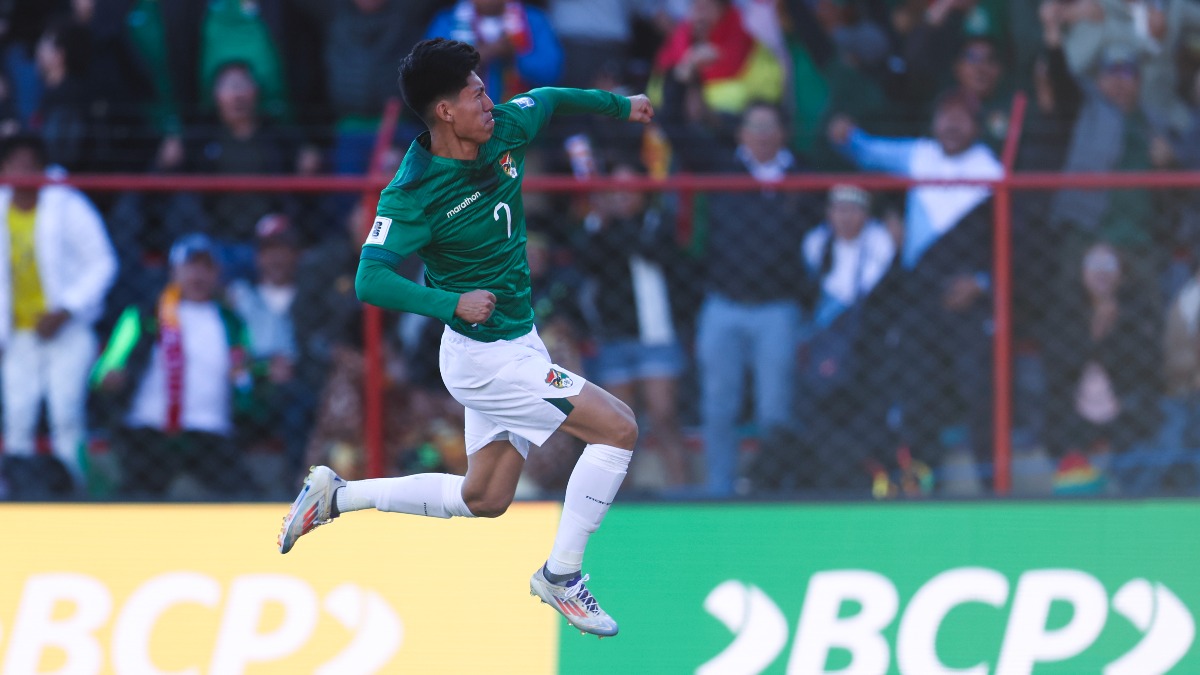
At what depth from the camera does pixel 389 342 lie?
24.8ft

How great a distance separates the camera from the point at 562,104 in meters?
5.50

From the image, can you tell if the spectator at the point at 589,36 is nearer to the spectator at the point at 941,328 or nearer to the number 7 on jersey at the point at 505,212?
the spectator at the point at 941,328

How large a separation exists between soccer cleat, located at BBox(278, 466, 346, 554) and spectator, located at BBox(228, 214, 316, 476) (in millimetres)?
1803

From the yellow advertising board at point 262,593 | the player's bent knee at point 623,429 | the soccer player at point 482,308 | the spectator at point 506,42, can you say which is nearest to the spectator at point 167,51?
the spectator at point 506,42

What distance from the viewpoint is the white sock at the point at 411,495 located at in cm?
560

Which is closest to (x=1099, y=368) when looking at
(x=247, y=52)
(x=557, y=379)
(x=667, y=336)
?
(x=667, y=336)

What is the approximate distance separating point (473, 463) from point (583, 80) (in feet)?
11.8

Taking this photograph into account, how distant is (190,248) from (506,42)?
6.42ft

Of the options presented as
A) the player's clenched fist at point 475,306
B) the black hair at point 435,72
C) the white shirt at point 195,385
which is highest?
the black hair at point 435,72

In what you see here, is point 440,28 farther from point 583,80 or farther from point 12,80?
point 12,80

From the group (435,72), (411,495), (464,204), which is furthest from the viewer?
(411,495)

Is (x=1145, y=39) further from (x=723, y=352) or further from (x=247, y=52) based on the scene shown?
(x=247, y=52)

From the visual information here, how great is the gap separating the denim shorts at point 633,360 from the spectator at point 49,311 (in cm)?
237

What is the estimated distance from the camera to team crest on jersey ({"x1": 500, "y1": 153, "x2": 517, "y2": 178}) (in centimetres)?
520
